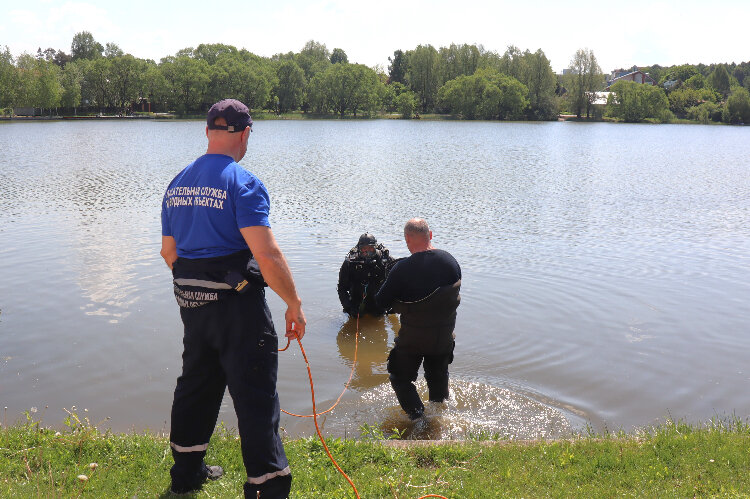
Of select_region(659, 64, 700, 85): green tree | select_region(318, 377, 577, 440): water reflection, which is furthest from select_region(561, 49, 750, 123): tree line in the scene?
select_region(318, 377, 577, 440): water reflection

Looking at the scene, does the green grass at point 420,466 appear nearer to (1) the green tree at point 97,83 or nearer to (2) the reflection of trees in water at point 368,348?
(2) the reflection of trees in water at point 368,348

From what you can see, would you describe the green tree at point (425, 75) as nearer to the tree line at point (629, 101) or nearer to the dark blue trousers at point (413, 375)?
the tree line at point (629, 101)

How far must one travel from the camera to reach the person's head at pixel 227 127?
404 centimetres

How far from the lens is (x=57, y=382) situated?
7.82 m

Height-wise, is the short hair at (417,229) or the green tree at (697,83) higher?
the green tree at (697,83)

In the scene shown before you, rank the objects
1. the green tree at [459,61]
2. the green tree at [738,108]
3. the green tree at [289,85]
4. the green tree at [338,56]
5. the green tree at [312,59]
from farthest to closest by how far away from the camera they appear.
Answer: the green tree at [338,56] < the green tree at [312,59] < the green tree at [459,61] < the green tree at [289,85] < the green tree at [738,108]

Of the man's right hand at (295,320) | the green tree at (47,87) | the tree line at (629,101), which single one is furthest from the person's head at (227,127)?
the tree line at (629,101)

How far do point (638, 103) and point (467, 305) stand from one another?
119 metres

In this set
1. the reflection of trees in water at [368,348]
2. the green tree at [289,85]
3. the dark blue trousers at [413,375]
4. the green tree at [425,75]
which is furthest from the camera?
the green tree at [425,75]

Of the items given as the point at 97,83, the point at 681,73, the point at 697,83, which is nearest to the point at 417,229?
the point at 97,83

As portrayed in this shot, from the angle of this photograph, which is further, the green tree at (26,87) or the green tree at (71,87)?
the green tree at (71,87)

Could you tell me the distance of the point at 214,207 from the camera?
3.86 meters

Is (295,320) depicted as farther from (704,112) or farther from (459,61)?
(459,61)

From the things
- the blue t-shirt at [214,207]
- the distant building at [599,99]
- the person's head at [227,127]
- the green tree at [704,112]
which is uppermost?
the distant building at [599,99]
